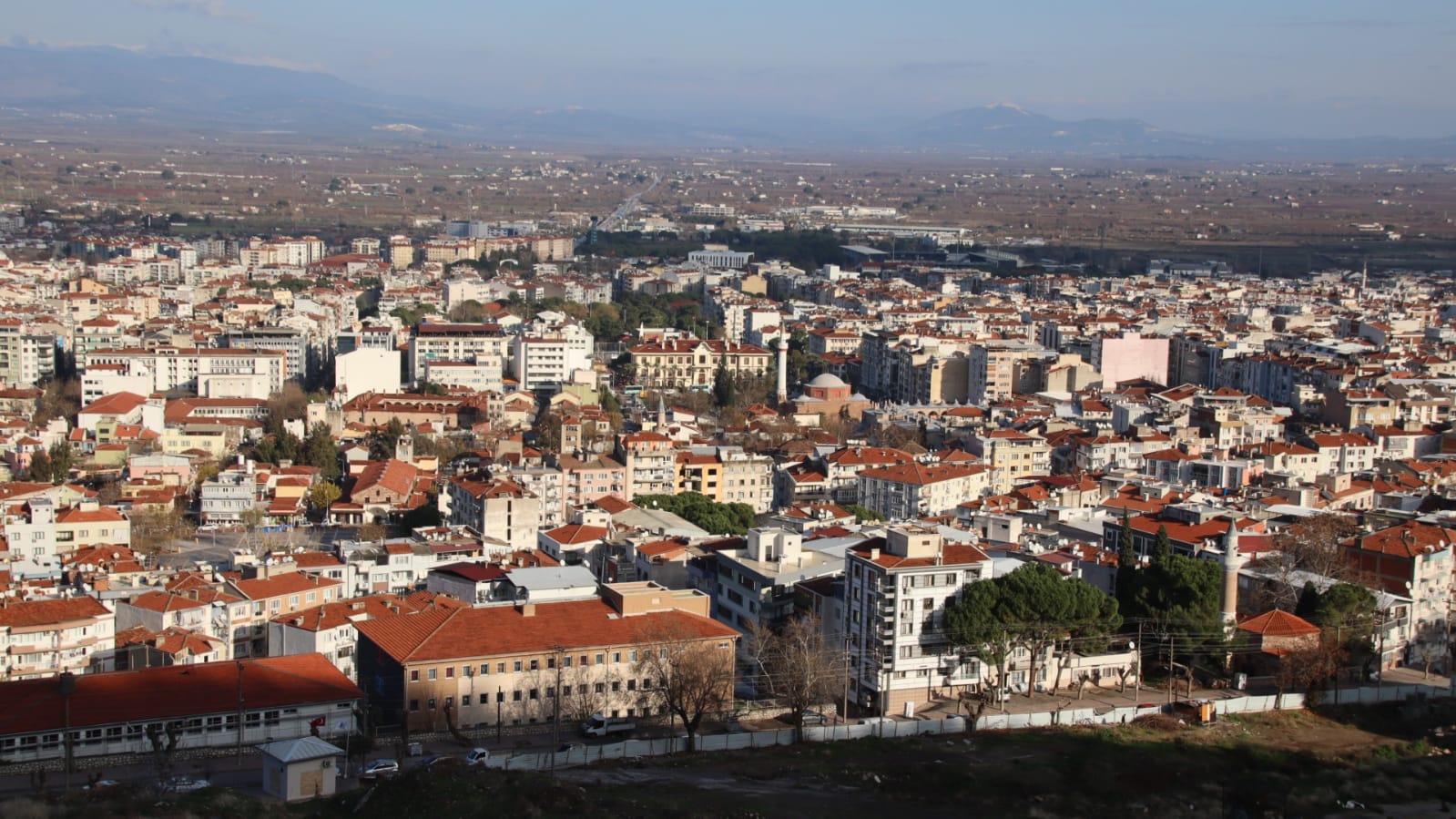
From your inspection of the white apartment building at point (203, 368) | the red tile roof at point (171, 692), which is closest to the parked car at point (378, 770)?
the red tile roof at point (171, 692)

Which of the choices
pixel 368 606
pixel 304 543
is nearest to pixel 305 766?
pixel 368 606

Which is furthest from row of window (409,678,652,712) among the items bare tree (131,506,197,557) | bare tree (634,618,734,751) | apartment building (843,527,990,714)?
bare tree (131,506,197,557)

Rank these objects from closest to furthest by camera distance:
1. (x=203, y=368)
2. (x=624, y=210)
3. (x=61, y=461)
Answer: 1. (x=61, y=461)
2. (x=203, y=368)
3. (x=624, y=210)

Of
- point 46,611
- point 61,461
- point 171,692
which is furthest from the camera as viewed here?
point 61,461

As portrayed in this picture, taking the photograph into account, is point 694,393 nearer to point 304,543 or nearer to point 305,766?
point 304,543

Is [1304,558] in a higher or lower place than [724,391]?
higher

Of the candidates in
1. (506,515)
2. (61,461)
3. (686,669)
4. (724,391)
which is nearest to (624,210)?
(724,391)

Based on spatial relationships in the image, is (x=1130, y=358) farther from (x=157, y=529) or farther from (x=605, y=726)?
(x=605, y=726)
